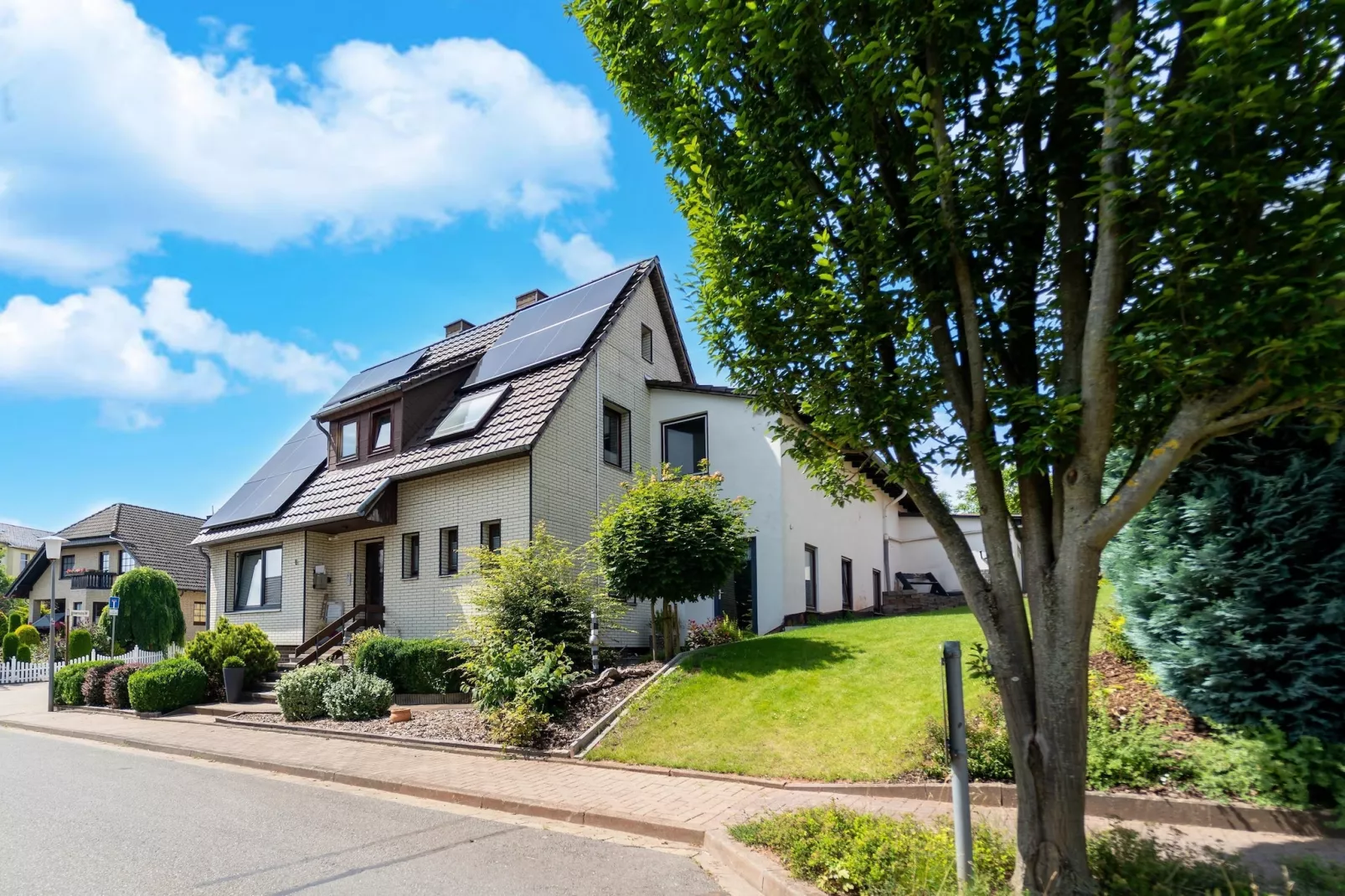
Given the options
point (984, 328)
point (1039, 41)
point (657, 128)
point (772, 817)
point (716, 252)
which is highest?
point (657, 128)

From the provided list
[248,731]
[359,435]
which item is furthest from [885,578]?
[248,731]

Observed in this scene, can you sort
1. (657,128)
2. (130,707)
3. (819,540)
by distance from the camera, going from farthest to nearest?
1. (819,540)
2. (130,707)
3. (657,128)

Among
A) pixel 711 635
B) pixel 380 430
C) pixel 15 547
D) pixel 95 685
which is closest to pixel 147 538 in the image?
pixel 95 685

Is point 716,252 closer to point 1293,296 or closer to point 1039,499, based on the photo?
point 1039,499

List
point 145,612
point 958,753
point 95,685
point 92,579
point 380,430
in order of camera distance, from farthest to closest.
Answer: point 92,579, point 145,612, point 380,430, point 95,685, point 958,753

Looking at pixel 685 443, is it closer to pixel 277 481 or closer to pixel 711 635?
pixel 711 635

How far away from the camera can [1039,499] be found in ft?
16.4

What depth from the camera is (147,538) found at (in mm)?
39219

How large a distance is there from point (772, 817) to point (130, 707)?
58.1ft

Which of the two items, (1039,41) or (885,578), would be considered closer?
(1039,41)

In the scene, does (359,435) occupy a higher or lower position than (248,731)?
higher

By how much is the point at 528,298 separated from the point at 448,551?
999 cm

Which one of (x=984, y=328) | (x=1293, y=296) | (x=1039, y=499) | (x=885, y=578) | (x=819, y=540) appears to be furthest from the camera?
(x=885, y=578)

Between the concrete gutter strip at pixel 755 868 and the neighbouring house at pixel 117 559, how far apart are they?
36.0 m
